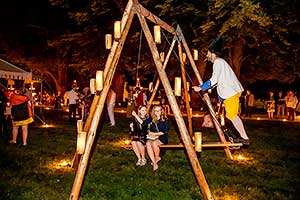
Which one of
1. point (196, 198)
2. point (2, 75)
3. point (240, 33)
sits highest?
point (240, 33)

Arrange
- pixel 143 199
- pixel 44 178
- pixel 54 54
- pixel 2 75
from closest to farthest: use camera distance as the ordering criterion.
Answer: pixel 143 199
pixel 44 178
pixel 2 75
pixel 54 54

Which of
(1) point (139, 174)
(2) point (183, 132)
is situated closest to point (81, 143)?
(2) point (183, 132)

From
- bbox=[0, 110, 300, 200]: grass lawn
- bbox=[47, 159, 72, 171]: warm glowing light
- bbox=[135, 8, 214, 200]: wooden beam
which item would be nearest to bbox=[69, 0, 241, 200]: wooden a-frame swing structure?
bbox=[135, 8, 214, 200]: wooden beam

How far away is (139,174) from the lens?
920 centimetres

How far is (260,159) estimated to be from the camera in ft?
37.1

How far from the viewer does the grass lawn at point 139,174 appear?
25.1 feet

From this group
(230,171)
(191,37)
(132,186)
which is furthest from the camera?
(191,37)

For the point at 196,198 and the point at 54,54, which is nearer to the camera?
the point at 196,198

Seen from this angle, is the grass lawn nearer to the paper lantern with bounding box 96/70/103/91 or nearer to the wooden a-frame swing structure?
the wooden a-frame swing structure

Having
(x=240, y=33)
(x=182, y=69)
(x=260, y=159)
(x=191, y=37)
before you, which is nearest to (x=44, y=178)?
(x=182, y=69)

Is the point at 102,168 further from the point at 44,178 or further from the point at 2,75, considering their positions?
the point at 2,75

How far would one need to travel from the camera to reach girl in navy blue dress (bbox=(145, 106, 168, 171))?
9891 millimetres

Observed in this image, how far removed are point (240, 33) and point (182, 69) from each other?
8.02 metres

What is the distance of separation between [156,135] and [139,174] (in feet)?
3.91
